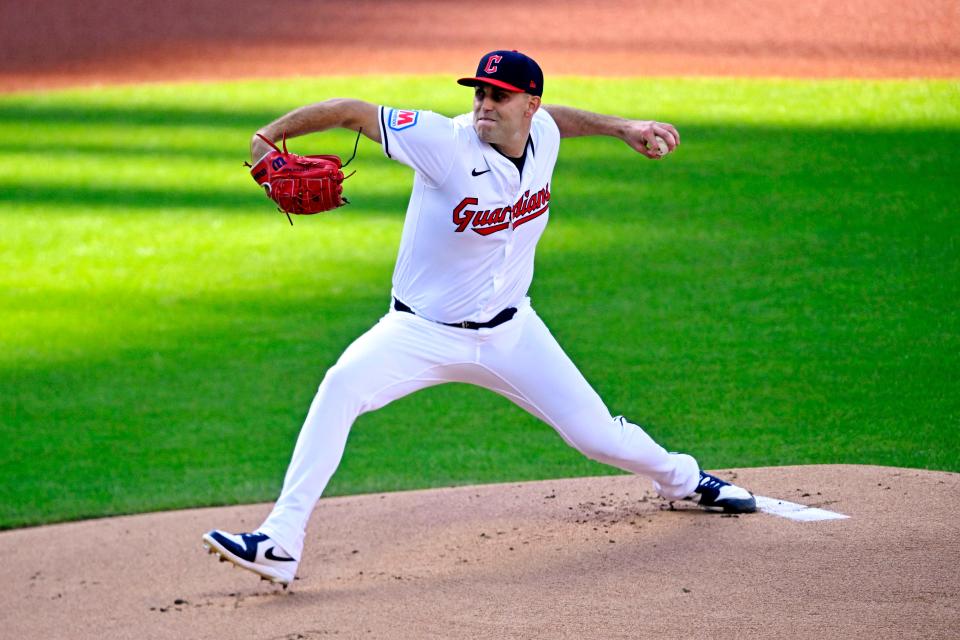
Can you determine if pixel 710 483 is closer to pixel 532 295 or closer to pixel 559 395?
pixel 559 395

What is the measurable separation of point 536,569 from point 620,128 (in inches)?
67.1

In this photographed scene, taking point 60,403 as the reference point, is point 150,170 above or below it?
above

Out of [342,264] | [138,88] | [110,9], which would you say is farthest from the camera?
[110,9]

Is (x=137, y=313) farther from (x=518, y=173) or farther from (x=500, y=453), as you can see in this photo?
(x=518, y=173)

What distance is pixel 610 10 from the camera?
20.2 metres

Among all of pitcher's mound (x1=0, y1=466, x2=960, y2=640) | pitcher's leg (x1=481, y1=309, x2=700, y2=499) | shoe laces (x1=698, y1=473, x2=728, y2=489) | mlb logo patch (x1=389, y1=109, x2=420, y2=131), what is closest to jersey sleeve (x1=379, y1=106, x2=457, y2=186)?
mlb logo patch (x1=389, y1=109, x2=420, y2=131)

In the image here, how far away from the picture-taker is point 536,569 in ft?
15.3

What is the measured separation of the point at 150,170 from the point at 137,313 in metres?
4.31

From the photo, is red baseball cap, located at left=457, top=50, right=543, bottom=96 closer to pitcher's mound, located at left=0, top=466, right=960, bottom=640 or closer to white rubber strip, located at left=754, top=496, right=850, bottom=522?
pitcher's mound, located at left=0, top=466, right=960, bottom=640

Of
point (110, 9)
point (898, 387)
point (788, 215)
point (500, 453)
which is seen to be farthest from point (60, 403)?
point (110, 9)

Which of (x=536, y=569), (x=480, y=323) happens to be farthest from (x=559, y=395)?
(x=536, y=569)

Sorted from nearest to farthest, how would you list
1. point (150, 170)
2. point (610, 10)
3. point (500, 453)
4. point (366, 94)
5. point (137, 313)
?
point (500, 453) → point (137, 313) → point (150, 170) → point (366, 94) → point (610, 10)

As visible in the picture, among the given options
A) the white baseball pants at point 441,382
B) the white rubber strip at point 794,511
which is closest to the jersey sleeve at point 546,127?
the white baseball pants at point 441,382

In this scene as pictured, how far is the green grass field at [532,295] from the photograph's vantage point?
261 inches
